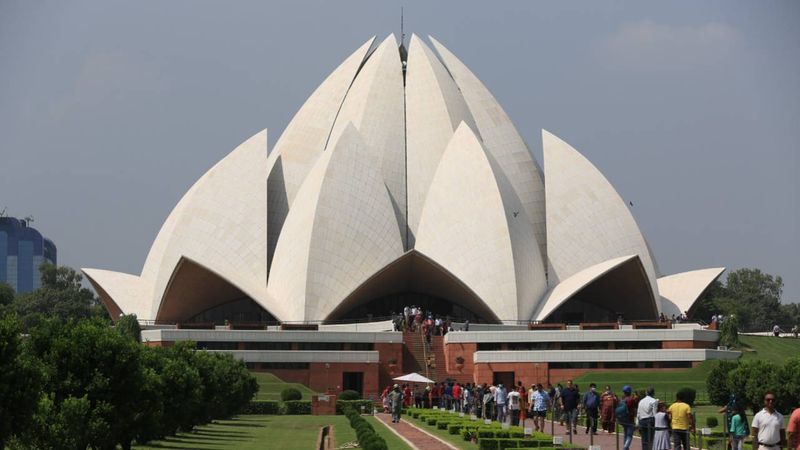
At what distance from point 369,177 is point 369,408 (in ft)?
53.0

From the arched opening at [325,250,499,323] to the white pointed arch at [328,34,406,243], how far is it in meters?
2.27

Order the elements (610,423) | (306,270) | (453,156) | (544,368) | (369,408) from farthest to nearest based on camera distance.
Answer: (453,156) < (306,270) < (544,368) < (369,408) < (610,423)

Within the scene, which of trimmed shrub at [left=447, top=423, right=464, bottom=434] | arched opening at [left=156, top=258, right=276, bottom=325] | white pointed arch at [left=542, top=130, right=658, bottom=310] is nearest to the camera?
trimmed shrub at [left=447, top=423, right=464, bottom=434]

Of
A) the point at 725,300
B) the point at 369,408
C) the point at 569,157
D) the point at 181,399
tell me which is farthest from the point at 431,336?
the point at 725,300

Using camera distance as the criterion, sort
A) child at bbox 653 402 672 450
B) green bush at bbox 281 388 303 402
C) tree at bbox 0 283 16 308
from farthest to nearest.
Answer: tree at bbox 0 283 16 308
green bush at bbox 281 388 303 402
child at bbox 653 402 672 450

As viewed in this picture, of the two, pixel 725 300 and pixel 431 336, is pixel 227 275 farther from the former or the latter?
pixel 725 300

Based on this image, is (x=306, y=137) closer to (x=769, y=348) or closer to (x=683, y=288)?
(x=683, y=288)

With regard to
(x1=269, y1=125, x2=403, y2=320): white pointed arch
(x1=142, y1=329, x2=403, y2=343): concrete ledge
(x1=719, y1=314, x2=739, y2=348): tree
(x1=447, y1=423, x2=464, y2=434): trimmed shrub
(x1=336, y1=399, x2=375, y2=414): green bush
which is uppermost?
(x1=269, y1=125, x2=403, y2=320): white pointed arch

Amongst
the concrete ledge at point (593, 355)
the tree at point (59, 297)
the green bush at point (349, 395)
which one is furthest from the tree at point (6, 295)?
the concrete ledge at point (593, 355)

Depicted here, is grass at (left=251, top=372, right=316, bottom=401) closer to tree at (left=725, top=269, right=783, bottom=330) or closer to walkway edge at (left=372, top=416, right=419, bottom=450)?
walkway edge at (left=372, top=416, right=419, bottom=450)

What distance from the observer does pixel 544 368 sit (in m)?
45.2

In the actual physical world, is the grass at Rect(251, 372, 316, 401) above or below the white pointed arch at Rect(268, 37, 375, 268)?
below

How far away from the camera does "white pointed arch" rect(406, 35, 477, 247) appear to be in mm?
56188

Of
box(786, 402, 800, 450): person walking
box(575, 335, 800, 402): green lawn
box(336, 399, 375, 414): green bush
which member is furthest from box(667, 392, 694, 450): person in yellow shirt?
box(336, 399, 375, 414): green bush
